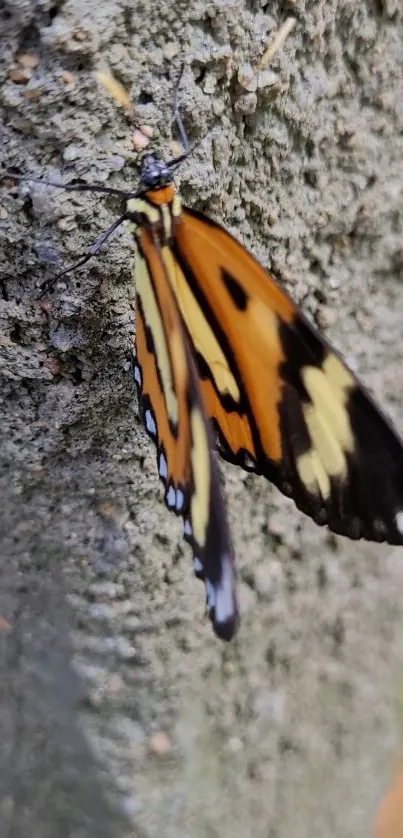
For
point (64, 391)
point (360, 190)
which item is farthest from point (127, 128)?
point (360, 190)

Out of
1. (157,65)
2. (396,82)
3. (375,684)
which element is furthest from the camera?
→ (375,684)

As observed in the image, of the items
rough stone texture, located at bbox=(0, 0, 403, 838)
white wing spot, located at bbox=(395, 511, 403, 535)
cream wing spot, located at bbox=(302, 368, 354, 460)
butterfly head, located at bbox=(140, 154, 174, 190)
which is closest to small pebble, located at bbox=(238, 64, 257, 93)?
rough stone texture, located at bbox=(0, 0, 403, 838)

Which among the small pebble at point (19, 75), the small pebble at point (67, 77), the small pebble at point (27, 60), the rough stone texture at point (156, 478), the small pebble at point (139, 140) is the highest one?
the small pebble at point (27, 60)

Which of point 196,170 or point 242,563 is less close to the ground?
point 196,170

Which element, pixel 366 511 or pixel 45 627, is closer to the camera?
pixel 366 511

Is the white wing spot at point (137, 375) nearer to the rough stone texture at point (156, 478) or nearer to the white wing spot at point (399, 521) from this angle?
the rough stone texture at point (156, 478)

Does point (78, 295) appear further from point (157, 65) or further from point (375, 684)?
point (375, 684)

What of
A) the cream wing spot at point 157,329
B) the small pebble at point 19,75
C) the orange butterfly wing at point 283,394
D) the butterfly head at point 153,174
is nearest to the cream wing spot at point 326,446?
the orange butterfly wing at point 283,394
